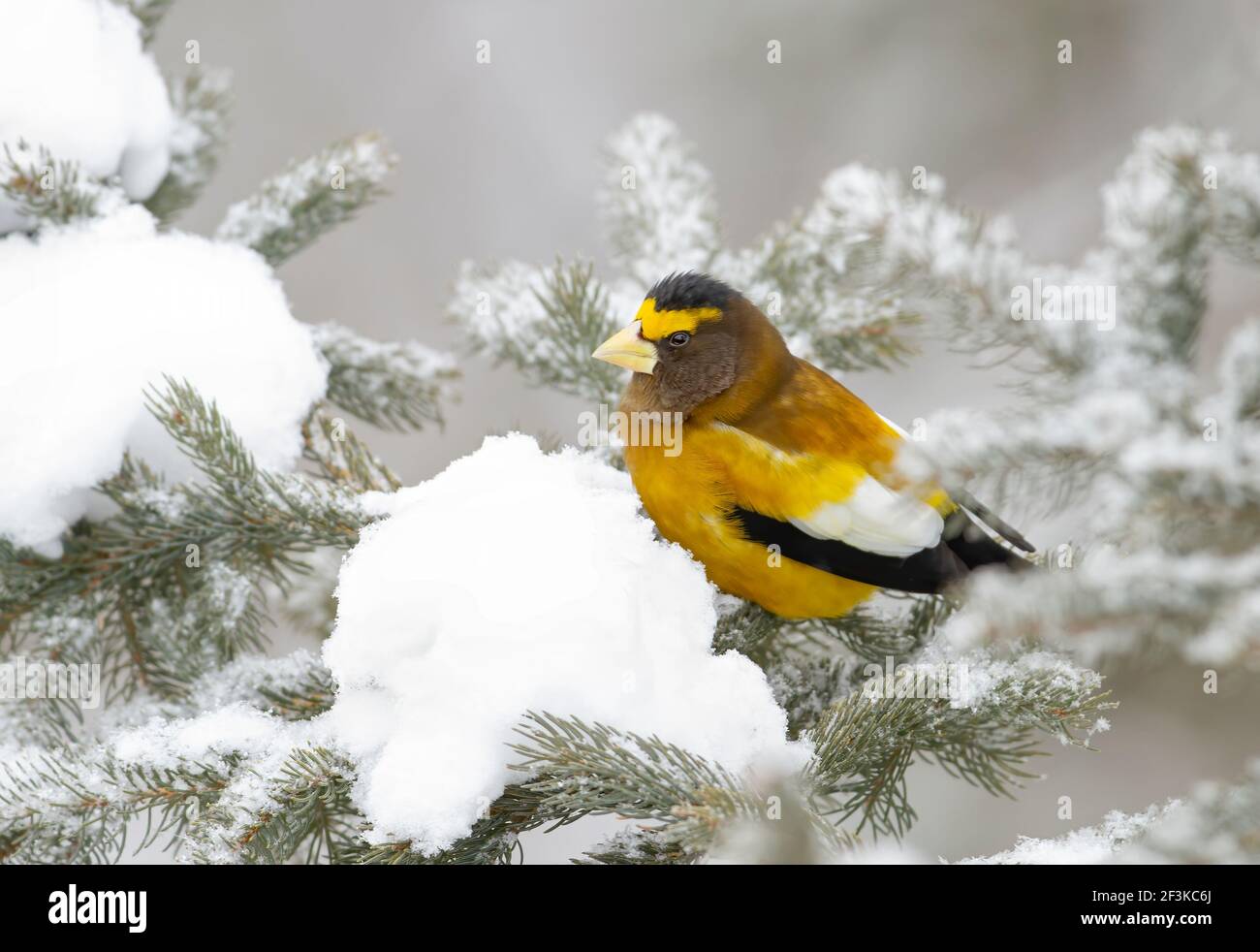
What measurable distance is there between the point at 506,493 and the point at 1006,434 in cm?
78

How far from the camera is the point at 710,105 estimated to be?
5574mm

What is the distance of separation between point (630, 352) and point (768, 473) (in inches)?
15.5

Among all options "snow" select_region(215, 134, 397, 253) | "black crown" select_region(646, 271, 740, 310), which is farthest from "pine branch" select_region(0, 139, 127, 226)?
"black crown" select_region(646, 271, 740, 310)

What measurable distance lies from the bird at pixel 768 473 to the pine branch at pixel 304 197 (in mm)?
619

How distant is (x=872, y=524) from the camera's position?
196 centimetres

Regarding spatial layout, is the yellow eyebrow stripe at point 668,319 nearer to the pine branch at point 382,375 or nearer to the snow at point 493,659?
the pine branch at point 382,375

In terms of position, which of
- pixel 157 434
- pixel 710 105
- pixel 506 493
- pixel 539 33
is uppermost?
pixel 539 33

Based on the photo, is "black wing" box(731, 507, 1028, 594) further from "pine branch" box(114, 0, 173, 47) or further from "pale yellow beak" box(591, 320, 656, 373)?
"pine branch" box(114, 0, 173, 47)

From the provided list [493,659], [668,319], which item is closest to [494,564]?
[493,659]

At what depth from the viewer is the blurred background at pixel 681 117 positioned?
4691 mm

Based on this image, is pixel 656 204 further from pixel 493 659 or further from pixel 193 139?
pixel 493 659

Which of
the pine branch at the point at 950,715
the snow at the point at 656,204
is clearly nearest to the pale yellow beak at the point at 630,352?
the snow at the point at 656,204
